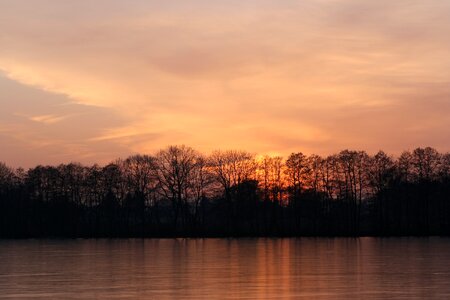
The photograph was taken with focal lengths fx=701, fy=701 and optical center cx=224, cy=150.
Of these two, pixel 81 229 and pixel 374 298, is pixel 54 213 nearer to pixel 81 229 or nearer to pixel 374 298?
pixel 81 229

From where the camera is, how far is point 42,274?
133ft

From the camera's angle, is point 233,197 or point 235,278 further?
point 233,197

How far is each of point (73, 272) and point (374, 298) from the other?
20.8 meters

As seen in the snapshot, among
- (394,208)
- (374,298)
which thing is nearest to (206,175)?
(394,208)

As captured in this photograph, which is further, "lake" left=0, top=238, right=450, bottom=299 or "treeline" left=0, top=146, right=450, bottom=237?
"treeline" left=0, top=146, right=450, bottom=237

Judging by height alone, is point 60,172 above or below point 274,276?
above

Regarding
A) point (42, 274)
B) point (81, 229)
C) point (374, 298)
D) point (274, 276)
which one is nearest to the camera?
point (374, 298)

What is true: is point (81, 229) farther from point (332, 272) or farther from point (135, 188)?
point (332, 272)

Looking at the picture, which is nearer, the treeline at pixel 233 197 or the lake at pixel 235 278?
the lake at pixel 235 278

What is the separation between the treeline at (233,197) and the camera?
388ft

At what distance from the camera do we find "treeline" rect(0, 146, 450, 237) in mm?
118375

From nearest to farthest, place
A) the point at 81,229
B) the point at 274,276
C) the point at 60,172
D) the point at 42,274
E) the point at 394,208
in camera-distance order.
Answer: the point at 274,276, the point at 42,274, the point at 394,208, the point at 81,229, the point at 60,172

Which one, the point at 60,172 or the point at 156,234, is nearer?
the point at 156,234

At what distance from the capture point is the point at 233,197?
426ft
